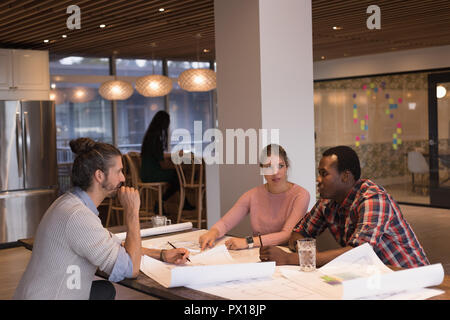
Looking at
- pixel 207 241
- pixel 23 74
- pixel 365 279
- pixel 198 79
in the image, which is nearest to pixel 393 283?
pixel 365 279

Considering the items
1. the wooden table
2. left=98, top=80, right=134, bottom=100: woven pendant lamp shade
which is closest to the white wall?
left=98, top=80, right=134, bottom=100: woven pendant lamp shade

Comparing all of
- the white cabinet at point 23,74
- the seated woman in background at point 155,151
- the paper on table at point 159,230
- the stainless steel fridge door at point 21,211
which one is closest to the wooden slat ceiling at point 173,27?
the white cabinet at point 23,74

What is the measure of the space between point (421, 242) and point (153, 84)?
381cm

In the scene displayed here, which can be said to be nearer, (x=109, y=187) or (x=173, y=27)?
(x=109, y=187)

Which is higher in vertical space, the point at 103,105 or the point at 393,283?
the point at 103,105

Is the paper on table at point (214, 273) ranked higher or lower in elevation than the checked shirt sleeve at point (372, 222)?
lower

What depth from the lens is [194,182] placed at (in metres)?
6.43

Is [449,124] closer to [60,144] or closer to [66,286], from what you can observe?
[60,144]

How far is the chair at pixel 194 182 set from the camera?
20.5 feet

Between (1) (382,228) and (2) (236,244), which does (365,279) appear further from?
(2) (236,244)

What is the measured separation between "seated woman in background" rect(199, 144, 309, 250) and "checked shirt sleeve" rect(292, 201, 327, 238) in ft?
0.55

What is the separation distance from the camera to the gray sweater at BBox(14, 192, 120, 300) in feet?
6.89

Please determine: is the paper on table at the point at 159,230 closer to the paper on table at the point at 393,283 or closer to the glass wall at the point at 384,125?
the paper on table at the point at 393,283

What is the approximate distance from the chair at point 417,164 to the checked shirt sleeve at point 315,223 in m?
6.43
